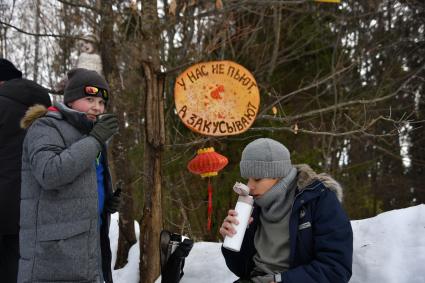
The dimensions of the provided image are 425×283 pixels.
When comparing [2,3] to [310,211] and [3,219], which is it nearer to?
[3,219]

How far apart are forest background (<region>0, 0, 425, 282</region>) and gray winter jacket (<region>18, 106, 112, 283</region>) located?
4.29 ft

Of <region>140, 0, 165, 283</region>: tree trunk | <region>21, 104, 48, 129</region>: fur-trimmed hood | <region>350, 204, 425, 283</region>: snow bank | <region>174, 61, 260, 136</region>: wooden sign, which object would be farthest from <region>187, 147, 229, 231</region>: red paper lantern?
<region>21, 104, 48, 129</region>: fur-trimmed hood

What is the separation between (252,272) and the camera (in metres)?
2.42

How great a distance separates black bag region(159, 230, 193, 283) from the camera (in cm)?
295

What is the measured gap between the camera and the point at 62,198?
2.27 meters

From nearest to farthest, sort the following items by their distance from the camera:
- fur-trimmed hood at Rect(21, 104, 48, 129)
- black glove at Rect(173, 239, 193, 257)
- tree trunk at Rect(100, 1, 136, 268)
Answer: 1. fur-trimmed hood at Rect(21, 104, 48, 129)
2. black glove at Rect(173, 239, 193, 257)
3. tree trunk at Rect(100, 1, 136, 268)

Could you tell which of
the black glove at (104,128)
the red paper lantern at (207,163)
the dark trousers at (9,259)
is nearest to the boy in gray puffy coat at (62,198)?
the black glove at (104,128)

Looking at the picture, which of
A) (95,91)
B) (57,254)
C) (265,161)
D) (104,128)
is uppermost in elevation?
(95,91)

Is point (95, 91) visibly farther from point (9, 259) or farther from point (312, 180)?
point (9, 259)

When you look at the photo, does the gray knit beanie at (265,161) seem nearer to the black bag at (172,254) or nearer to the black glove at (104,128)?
the black glove at (104,128)

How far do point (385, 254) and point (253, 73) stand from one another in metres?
4.18

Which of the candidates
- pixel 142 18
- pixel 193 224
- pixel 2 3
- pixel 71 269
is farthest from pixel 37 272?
pixel 2 3

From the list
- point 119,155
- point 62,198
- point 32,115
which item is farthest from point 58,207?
point 119,155

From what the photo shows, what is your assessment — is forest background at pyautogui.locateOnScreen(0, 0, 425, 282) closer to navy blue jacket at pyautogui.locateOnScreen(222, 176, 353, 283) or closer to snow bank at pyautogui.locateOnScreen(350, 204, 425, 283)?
snow bank at pyautogui.locateOnScreen(350, 204, 425, 283)
